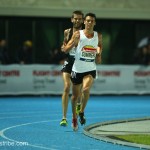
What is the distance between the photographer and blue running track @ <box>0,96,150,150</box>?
10.8 meters

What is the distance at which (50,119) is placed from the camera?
624 inches

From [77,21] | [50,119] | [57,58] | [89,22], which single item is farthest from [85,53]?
[57,58]

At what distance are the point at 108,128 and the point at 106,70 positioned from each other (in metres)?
13.0

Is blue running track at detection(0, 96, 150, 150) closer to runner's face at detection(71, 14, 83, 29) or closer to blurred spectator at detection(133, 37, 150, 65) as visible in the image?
runner's face at detection(71, 14, 83, 29)

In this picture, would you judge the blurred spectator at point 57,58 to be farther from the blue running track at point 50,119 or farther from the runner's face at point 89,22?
the runner's face at point 89,22

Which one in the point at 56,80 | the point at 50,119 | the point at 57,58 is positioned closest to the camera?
the point at 50,119

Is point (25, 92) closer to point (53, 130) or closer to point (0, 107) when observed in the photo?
point (0, 107)

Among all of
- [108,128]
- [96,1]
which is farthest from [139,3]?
[108,128]

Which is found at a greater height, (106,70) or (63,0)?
(63,0)

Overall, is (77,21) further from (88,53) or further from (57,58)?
(57,58)

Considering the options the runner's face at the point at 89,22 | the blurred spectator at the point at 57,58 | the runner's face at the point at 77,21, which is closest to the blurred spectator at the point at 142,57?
the blurred spectator at the point at 57,58

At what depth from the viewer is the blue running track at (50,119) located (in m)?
10.8

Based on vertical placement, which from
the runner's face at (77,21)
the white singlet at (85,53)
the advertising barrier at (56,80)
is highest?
the runner's face at (77,21)

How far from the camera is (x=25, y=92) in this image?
83.5ft
